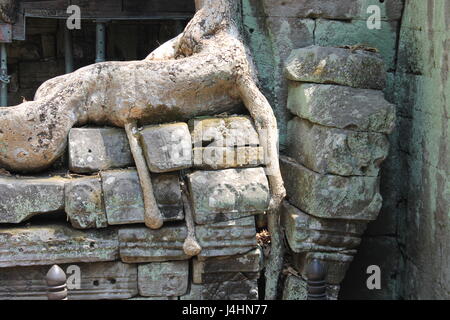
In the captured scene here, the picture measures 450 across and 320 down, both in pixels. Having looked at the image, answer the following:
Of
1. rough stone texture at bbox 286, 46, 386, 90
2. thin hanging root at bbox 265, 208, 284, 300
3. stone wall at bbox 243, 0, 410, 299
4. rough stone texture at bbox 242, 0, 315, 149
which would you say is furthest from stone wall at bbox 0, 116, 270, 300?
stone wall at bbox 243, 0, 410, 299

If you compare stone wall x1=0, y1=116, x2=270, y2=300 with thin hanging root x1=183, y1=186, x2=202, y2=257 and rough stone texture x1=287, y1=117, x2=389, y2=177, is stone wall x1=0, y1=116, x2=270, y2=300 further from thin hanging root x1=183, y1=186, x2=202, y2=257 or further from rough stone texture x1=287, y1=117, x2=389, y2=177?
rough stone texture x1=287, y1=117, x2=389, y2=177

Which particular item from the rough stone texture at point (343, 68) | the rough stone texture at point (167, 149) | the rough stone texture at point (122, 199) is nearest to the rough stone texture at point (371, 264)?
the rough stone texture at point (343, 68)

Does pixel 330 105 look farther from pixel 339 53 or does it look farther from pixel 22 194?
pixel 22 194

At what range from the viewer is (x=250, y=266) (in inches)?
196

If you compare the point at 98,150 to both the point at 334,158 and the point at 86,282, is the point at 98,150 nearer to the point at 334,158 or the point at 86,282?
the point at 86,282

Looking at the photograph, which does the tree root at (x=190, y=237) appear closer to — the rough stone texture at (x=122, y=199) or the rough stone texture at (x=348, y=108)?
the rough stone texture at (x=122, y=199)

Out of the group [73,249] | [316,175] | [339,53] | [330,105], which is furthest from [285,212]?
[73,249]

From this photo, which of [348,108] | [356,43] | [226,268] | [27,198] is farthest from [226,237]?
[356,43]

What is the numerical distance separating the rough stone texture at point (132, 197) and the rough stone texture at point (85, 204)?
1.9 inches

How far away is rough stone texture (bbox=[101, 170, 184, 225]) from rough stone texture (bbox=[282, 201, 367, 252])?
843 mm

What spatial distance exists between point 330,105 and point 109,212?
5.51ft

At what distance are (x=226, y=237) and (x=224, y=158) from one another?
53cm

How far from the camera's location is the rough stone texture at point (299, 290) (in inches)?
205

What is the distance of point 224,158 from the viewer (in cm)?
489
